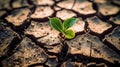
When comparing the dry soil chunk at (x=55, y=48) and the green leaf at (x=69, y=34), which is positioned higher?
the green leaf at (x=69, y=34)

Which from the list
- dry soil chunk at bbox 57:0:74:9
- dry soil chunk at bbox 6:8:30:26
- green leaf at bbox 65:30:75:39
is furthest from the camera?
dry soil chunk at bbox 57:0:74:9

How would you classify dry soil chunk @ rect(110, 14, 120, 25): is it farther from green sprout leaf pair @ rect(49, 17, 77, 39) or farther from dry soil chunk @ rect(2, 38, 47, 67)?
dry soil chunk @ rect(2, 38, 47, 67)

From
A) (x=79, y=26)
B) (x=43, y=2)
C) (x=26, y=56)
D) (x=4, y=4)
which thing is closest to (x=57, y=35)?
(x=79, y=26)

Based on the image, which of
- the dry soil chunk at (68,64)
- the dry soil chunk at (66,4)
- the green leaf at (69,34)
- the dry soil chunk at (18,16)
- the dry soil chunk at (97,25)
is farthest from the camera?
the dry soil chunk at (66,4)

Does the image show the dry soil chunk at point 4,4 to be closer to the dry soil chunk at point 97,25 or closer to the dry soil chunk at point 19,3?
the dry soil chunk at point 19,3

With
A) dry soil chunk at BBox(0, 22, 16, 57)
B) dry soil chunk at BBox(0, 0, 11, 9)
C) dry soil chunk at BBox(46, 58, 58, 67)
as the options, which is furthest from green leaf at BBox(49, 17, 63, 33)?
dry soil chunk at BBox(0, 0, 11, 9)

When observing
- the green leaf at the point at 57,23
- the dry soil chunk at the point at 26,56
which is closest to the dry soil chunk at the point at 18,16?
the dry soil chunk at the point at 26,56

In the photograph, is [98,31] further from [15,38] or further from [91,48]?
[15,38]
